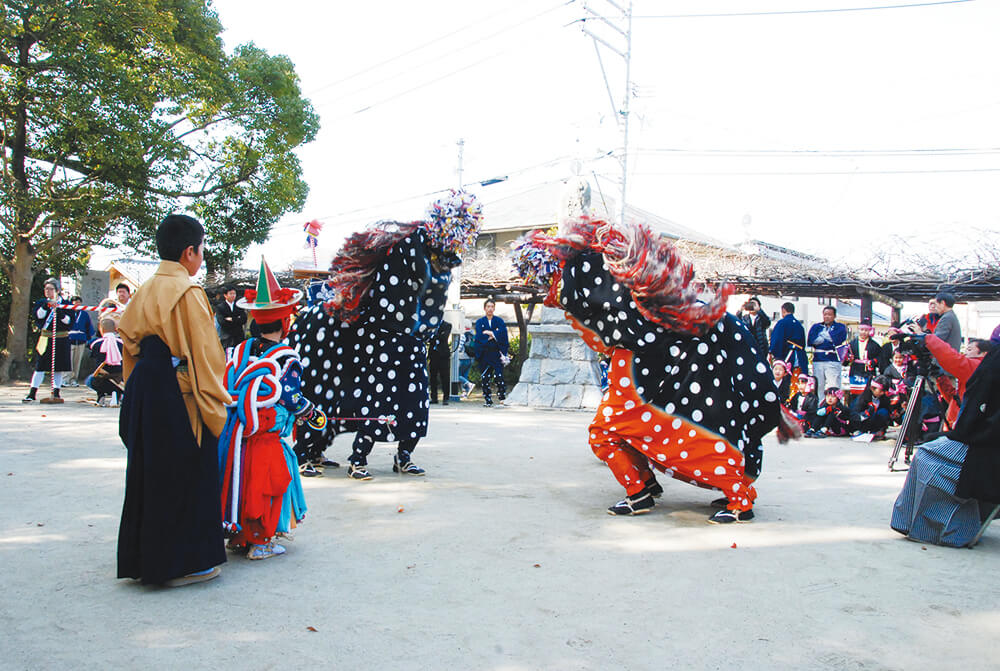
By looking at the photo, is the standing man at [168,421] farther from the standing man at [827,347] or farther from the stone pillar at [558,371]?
the standing man at [827,347]

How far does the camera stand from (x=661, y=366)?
196 inches

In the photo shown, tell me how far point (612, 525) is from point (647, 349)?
3.92ft

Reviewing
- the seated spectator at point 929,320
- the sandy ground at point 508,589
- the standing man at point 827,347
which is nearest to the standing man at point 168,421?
the sandy ground at point 508,589

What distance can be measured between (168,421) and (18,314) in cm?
1438

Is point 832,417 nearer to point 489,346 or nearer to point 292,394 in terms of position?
point 489,346

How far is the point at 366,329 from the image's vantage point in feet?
20.1

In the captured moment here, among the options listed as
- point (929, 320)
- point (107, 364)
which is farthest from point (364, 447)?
point (107, 364)

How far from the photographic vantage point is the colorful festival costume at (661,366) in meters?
4.79

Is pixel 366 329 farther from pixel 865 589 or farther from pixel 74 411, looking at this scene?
pixel 74 411

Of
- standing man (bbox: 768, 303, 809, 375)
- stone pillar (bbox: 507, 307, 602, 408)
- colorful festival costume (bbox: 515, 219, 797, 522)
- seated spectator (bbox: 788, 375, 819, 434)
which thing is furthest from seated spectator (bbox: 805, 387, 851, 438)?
colorful festival costume (bbox: 515, 219, 797, 522)

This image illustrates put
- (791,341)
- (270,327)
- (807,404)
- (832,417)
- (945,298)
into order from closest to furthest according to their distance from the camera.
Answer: (270,327) < (945,298) < (832,417) < (807,404) < (791,341)

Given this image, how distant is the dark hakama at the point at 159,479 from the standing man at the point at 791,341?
9.77m

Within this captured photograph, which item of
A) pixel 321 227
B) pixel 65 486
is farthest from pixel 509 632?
pixel 321 227

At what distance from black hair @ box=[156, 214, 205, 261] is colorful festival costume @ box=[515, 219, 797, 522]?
7.60 ft
